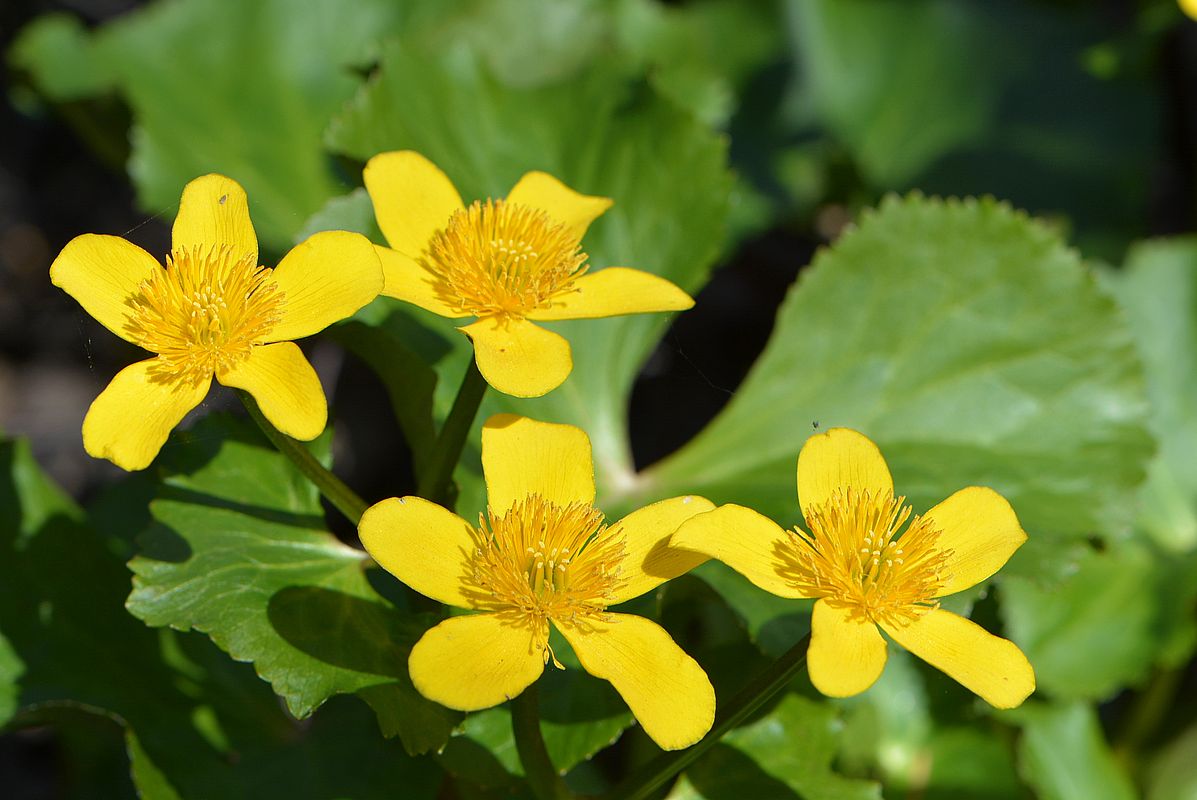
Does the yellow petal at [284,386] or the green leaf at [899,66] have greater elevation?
the green leaf at [899,66]

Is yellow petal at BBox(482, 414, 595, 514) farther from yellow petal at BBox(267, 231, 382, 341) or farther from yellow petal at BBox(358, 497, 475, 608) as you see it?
yellow petal at BBox(267, 231, 382, 341)

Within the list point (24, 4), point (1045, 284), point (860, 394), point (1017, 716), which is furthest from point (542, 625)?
point (24, 4)

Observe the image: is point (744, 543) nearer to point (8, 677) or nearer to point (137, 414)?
point (137, 414)

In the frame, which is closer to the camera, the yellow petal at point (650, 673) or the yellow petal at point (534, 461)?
the yellow petal at point (650, 673)

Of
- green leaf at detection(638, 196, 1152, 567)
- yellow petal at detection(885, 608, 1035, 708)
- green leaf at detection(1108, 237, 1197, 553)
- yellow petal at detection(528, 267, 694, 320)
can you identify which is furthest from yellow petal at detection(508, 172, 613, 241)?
green leaf at detection(1108, 237, 1197, 553)

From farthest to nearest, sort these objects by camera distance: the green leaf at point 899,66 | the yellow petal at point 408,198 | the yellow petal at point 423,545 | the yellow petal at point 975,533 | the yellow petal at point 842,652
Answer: the green leaf at point 899,66 → the yellow petal at point 408,198 → the yellow petal at point 975,533 → the yellow petal at point 423,545 → the yellow petal at point 842,652

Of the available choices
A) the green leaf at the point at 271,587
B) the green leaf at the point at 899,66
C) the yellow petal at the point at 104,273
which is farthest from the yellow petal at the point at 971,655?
the green leaf at the point at 899,66

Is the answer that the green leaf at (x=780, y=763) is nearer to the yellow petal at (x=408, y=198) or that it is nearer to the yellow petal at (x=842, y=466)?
the yellow petal at (x=842, y=466)

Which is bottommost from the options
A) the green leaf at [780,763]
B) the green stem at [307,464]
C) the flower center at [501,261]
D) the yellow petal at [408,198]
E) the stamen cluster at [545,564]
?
the green leaf at [780,763]

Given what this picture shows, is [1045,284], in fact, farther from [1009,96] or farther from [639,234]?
[1009,96]
